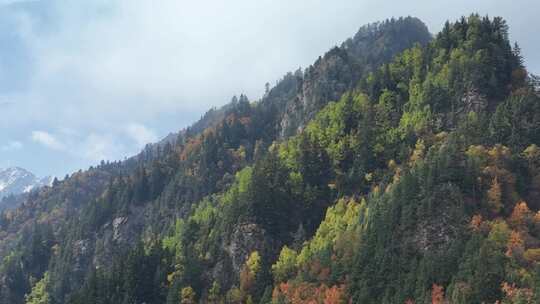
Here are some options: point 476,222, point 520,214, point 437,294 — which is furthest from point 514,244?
point 437,294

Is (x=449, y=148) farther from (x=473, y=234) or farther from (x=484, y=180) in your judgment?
(x=473, y=234)

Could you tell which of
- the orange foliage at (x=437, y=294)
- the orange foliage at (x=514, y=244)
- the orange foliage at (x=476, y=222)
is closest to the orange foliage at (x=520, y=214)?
the orange foliage at (x=476, y=222)

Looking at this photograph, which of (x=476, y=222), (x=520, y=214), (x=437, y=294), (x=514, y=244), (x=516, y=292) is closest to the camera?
(x=516, y=292)

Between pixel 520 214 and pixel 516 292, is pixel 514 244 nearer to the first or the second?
pixel 520 214

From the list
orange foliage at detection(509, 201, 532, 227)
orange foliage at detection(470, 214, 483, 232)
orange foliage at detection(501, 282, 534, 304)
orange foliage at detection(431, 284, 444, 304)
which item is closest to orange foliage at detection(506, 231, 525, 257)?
orange foliage at detection(509, 201, 532, 227)

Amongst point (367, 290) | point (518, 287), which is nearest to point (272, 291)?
point (367, 290)

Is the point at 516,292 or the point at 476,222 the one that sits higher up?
the point at 476,222

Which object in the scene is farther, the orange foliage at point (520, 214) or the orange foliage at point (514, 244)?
the orange foliage at point (520, 214)

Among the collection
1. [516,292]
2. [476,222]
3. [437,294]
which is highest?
[476,222]

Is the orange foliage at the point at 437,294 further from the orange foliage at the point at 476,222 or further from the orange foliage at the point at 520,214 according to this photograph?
the orange foliage at the point at 520,214

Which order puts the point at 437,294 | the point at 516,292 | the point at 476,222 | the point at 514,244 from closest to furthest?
1. the point at 516,292
2. the point at 437,294
3. the point at 514,244
4. the point at 476,222

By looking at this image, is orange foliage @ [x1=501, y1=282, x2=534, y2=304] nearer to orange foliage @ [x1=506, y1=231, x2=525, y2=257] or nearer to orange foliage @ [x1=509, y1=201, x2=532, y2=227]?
orange foliage @ [x1=506, y1=231, x2=525, y2=257]

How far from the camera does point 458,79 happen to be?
198 meters

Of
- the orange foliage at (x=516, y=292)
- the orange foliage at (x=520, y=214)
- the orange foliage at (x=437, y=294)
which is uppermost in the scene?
the orange foliage at (x=520, y=214)
